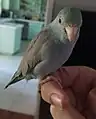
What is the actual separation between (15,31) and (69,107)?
3.18m

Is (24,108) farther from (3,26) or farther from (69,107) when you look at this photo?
(3,26)

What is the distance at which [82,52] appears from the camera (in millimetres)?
853

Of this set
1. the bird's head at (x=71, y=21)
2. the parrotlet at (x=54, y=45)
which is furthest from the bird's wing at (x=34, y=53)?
the bird's head at (x=71, y=21)

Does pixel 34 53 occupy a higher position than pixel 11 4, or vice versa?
pixel 34 53

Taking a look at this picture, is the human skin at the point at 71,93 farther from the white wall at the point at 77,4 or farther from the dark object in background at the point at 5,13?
the dark object in background at the point at 5,13

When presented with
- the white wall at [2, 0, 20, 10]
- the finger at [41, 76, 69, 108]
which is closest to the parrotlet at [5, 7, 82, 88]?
the finger at [41, 76, 69, 108]

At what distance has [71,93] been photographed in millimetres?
514

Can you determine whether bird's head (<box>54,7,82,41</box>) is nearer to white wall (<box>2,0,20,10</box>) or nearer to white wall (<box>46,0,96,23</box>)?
white wall (<box>46,0,96,23</box>)

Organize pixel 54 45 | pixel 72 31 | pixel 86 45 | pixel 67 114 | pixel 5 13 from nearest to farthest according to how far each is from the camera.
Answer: pixel 67 114 < pixel 72 31 < pixel 54 45 < pixel 86 45 < pixel 5 13

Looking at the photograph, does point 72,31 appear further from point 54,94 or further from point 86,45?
point 86,45

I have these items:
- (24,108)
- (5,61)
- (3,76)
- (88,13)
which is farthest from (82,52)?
(5,61)

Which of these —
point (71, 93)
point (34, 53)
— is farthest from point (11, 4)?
point (71, 93)

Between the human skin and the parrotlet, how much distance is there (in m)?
0.08

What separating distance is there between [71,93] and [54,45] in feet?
0.58
